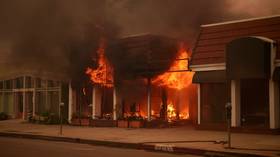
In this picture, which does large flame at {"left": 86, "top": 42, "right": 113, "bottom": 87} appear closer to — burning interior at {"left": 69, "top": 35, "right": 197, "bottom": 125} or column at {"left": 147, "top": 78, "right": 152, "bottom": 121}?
burning interior at {"left": 69, "top": 35, "right": 197, "bottom": 125}

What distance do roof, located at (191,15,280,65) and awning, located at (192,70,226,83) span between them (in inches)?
18.7

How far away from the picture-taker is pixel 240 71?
61.4 feet

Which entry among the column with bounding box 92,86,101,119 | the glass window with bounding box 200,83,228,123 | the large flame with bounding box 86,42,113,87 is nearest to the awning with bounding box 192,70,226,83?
the glass window with bounding box 200,83,228,123

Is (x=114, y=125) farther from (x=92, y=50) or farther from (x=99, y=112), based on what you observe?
(x=92, y=50)

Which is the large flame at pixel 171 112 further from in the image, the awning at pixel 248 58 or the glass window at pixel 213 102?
the awning at pixel 248 58

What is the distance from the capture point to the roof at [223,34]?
18.9 meters

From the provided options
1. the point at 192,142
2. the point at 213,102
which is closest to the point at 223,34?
the point at 213,102

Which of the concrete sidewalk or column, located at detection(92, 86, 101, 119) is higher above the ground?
column, located at detection(92, 86, 101, 119)

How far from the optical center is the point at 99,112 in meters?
26.3

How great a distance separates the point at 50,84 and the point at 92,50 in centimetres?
557

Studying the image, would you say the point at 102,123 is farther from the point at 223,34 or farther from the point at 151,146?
the point at 151,146

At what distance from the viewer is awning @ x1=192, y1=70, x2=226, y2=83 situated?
783 inches

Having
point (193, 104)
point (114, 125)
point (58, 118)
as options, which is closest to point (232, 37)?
point (193, 104)

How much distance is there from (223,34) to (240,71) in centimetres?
243
